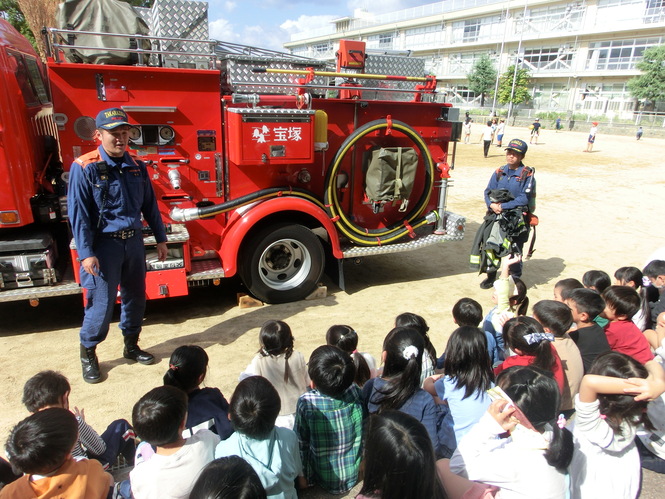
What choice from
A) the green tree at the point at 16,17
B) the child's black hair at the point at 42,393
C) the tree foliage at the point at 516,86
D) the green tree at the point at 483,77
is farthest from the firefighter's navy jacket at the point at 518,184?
the green tree at the point at 483,77

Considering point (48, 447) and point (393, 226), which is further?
point (393, 226)

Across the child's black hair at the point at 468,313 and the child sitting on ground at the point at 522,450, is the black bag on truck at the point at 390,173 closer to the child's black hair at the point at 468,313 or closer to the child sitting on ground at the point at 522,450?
the child's black hair at the point at 468,313

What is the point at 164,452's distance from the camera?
2203mm

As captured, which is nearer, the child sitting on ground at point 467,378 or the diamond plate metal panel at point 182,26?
the child sitting on ground at point 467,378

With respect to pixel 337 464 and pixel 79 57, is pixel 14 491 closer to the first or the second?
pixel 337 464

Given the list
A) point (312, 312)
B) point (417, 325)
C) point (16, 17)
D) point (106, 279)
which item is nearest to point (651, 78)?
point (16, 17)

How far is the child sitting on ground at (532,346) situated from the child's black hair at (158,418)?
188 cm

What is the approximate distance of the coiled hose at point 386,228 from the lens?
5438 millimetres

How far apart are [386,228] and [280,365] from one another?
11.0 feet

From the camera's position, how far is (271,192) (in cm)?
520

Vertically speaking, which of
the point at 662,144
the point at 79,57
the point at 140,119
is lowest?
the point at 662,144

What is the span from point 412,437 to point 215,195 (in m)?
3.87

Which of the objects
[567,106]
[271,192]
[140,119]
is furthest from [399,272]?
[567,106]

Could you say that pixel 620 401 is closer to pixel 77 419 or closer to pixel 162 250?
pixel 77 419
